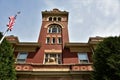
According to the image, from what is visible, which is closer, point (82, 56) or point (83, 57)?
point (83, 57)

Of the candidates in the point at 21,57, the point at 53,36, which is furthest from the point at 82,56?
the point at 21,57

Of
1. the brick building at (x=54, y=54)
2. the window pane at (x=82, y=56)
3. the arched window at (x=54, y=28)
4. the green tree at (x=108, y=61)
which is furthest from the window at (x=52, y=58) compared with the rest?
the green tree at (x=108, y=61)

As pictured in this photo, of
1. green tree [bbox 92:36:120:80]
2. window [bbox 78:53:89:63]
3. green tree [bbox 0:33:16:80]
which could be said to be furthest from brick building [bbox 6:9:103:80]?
green tree [bbox 0:33:16:80]

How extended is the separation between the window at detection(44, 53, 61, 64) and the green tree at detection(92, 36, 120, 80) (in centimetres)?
821

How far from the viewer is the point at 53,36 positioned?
32.2m

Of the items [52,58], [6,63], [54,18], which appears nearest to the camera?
[6,63]

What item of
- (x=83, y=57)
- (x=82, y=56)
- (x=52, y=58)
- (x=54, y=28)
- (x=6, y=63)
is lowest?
(x=6, y=63)

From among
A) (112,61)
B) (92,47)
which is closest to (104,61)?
(112,61)

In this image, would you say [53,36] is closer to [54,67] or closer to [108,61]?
[54,67]

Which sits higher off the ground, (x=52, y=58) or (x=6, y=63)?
(x=52, y=58)

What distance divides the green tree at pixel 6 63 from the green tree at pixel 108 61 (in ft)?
22.8

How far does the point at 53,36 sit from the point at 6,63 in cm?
1382

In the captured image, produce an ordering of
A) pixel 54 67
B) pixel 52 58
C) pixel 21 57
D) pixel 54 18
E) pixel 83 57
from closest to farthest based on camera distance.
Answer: pixel 54 67
pixel 52 58
pixel 21 57
pixel 83 57
pixel 54 18

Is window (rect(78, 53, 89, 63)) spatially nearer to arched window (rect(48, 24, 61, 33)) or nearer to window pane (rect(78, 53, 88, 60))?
window pane (rect(78, 53, 88, 60))
